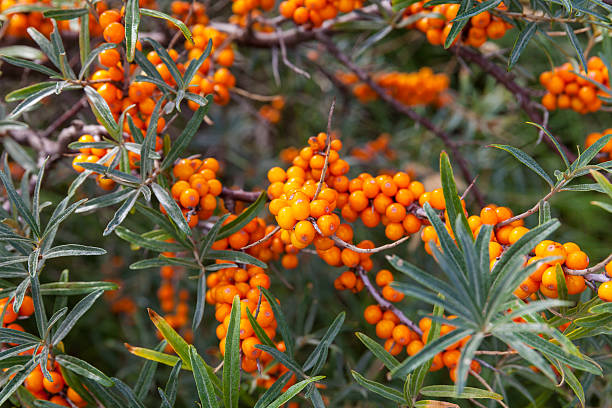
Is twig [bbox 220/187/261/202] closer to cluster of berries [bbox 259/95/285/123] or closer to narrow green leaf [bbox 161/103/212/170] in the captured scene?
narrow green leaf [bbox 161/103/212/170]

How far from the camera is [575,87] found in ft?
3.61

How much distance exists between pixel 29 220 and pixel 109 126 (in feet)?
0.76

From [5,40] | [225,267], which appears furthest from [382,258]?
[5,40]

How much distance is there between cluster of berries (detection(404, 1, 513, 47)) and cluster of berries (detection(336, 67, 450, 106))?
25.5 inches

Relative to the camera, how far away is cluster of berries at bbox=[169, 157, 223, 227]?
85 cm

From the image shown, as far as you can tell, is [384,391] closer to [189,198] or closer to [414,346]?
[414,346]

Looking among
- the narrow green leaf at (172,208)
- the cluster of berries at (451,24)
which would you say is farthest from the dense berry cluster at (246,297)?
the cluster of berries at (451,24)

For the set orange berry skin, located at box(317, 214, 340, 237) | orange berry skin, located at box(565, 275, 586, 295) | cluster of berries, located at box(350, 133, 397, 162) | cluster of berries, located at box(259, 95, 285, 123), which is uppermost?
orange berry skin, located at box(317, 214, 340, 237)

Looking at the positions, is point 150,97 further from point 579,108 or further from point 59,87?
Answer: point 579,108

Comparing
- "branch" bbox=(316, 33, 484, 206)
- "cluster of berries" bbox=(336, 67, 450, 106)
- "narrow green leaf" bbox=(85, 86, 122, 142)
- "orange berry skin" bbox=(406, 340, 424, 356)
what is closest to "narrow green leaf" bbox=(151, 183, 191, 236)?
"narrow green leaf" bbox=(85, 86, 122, 142)

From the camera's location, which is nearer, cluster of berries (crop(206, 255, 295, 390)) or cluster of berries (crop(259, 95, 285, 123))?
cluster of berries (crop(206, 255, 295, 390))

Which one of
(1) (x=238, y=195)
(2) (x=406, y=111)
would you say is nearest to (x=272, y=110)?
(2) (x=406, y=111)

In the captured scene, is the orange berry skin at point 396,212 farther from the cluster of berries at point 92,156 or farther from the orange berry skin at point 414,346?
the cluster of berries at point 92,156

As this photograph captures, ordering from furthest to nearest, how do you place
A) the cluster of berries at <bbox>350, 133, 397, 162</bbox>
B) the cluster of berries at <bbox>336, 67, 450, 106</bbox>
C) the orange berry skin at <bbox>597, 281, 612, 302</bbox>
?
the cluster of berries at <bbox>350, 133, 397, 162</bbox> < the cluster of berries at <bbox>336, 67, 450, 106</bbox> < the orange berry skin at <bbox>597, 281, 612, 302</bbox>
